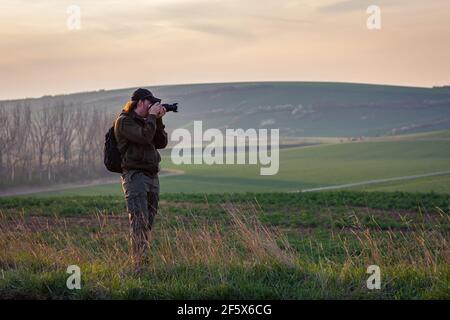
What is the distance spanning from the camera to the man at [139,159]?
26.9 feet

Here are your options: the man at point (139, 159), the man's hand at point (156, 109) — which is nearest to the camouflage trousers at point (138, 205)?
the man at point (139, 159)

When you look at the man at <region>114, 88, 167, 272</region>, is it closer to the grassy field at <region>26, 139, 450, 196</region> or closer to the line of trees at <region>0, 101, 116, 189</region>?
the grassy field at <region>26, 139, 450, 196</region>

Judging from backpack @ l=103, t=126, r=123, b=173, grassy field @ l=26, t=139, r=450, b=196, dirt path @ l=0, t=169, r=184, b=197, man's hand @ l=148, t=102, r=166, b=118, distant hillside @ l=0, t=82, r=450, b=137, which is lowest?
dirt path @ l=0, t=169, r=184, b=197

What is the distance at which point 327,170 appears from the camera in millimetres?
69000

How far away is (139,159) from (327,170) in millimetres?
61657

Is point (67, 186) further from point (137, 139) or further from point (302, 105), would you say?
point (302, 105)

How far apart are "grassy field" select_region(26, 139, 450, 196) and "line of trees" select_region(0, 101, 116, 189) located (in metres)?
8.79

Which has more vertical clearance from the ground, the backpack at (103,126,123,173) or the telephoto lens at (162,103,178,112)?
the telephoto lens at (162,103,178,112)

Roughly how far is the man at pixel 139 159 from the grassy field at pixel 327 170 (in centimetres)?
3815

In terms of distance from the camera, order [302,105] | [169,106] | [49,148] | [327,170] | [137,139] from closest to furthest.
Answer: [137,139] → [169,106] → [327,170] → [49,148] → [302,105]

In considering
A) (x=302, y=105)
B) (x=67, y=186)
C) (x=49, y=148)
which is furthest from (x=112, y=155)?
(x=302, y=105)

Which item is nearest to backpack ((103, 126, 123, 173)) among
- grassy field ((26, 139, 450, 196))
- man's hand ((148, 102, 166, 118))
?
man's hand ((148, 102, 166, 118))

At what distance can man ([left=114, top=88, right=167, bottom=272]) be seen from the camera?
821 cm
